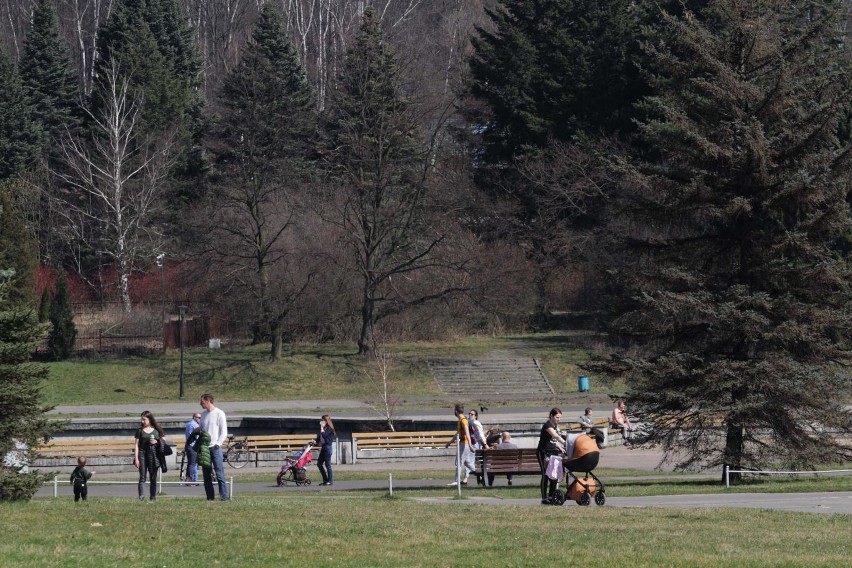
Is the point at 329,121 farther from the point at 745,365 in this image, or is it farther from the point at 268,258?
the point at 745,365

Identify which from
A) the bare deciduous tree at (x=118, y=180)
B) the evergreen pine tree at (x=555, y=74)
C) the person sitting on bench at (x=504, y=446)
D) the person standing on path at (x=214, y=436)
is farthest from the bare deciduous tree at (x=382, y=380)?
the person standing on path at (x=214, y=436)

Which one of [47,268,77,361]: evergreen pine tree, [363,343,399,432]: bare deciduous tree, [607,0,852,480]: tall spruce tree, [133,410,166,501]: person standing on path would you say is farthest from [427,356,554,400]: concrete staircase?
[133,410,166,501]: person standing on path

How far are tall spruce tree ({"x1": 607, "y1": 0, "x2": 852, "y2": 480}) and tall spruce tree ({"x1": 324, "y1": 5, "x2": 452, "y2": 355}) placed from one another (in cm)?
3067

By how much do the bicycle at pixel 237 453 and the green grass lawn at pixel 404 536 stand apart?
595 inches

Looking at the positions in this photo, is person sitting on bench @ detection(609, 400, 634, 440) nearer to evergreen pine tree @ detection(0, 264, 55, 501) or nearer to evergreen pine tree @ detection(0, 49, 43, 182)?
evergreen pine tree @ detection(0, 264, 55, 501)

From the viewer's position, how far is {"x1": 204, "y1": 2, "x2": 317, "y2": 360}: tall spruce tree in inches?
2282

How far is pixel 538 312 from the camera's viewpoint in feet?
219

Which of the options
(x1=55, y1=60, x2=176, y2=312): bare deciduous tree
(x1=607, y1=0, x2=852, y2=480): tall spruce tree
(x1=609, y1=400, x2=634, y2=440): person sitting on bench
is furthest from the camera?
(x1=55, y1=60, x2=176, y2=312): bare deciduous tree

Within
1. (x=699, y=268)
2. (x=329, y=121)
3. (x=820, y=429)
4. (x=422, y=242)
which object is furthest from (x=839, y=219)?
(x=329, y=121)

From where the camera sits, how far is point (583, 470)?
1786 centimetres

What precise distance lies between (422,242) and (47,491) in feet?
117

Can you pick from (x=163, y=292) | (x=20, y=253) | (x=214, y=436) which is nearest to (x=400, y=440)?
(x=214, y=436)

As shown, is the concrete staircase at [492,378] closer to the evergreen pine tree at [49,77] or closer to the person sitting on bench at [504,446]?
the person sitting on bench at [504,446]

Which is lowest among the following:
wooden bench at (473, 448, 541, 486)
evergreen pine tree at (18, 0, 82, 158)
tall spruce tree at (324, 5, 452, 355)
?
wooden bench at (473, 448, 541, 486)
